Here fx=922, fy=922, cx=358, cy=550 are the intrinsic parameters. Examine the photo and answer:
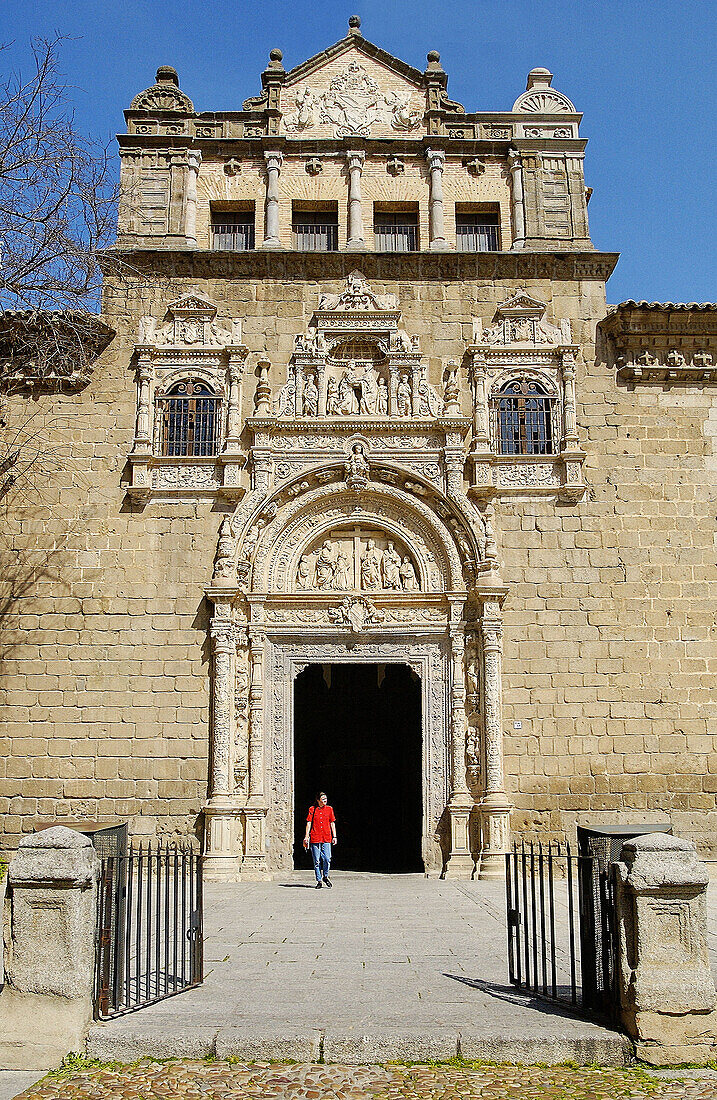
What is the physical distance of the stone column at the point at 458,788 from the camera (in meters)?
13.1

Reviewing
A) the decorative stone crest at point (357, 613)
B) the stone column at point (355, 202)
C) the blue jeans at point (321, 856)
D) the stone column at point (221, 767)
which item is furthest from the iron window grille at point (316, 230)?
the blue jeans at point (321, 856)

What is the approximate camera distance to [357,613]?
14070 mm

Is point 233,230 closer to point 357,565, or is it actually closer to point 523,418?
point 523,418

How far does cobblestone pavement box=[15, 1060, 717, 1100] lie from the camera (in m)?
Answer: 5.04

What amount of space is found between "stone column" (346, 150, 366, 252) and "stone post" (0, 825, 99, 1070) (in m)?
11.9

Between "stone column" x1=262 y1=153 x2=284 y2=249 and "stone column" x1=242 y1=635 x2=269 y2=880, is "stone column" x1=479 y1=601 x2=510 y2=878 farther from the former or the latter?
"stone column" x1=262 y1=153 x2=284 y2=249

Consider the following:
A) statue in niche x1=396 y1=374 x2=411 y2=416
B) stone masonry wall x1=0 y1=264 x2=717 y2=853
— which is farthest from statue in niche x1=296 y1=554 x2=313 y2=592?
statue in niche x1=396 y1=374 x2=411 y2=416

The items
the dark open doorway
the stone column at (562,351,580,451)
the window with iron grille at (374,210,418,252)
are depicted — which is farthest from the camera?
the dark open doorway

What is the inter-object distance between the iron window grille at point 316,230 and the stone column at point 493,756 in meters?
6.91

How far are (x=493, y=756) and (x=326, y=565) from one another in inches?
151

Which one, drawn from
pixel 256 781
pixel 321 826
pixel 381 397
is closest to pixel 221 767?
pixel 256 781

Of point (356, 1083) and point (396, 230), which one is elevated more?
point (396, 230)

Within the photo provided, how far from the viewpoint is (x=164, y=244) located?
15.2 metres

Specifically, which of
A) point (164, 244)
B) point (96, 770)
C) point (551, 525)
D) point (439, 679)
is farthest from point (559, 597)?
point (164, 244)
